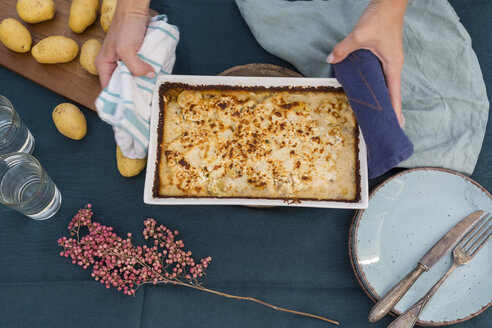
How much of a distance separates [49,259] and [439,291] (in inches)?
60.4

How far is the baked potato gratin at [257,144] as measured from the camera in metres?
1.56

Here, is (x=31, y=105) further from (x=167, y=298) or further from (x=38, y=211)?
(x=167, y=298)

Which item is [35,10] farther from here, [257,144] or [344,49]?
[344,49]

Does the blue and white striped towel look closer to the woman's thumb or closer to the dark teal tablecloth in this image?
the dark teal tablecloth

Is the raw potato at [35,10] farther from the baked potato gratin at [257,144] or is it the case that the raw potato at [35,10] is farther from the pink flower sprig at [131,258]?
the pink flower sprig at [131,258]

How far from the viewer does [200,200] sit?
4.84ft

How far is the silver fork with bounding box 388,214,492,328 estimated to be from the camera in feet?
4.81

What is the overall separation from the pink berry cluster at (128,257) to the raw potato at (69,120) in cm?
32

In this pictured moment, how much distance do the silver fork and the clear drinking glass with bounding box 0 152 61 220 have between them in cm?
140

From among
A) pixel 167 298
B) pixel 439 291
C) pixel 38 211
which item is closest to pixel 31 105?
pixel 38 211

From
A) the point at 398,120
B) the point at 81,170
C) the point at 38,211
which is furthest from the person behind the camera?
the point at 81,170

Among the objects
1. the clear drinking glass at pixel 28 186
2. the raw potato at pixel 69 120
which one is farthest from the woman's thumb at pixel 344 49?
the clear drinking glass at pixel 28 186

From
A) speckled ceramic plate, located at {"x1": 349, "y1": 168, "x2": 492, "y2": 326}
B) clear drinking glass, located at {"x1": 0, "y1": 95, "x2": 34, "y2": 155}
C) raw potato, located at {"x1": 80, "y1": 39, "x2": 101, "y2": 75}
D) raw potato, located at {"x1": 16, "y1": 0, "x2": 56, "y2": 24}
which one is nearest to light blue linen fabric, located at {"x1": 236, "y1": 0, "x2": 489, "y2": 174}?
speckled ceramic plate, located at {"x1": 349, "y1": 168, "x2": 492, "y2": 326}

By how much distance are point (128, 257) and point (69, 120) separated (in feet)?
1.95
